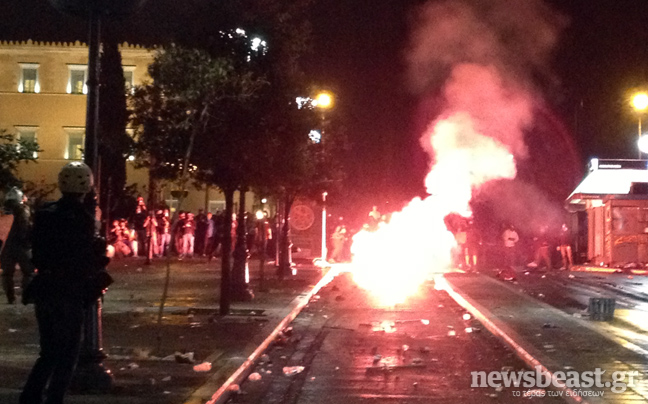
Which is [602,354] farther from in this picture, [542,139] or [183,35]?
[542,139]

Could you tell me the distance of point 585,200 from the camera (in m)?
36.2

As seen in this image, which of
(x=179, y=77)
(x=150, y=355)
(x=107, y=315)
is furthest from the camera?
(x=107, y=315)

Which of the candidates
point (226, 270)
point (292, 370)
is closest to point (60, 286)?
point (292, 370)

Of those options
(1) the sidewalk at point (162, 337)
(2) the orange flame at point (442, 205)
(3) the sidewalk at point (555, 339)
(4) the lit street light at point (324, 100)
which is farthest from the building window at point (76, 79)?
(3) the sidewalk at point (555, 339)

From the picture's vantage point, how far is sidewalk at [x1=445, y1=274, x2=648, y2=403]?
10801 mm

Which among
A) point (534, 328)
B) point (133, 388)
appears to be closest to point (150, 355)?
point (133, 388)

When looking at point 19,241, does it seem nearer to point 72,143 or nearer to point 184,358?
point 184,358

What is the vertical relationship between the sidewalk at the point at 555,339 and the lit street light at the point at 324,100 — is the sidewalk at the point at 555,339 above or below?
below

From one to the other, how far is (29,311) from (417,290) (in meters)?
10.9

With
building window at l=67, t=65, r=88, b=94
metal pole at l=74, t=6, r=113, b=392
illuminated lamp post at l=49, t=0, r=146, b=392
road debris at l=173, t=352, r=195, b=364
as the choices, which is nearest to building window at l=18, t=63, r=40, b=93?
building window at l=67, t=65, r=88, b=94

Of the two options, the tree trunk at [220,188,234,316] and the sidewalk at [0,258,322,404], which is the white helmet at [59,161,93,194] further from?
the tree trunk at [220,188,234,316]

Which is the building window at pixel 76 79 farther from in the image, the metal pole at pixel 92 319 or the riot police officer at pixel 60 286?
the riot police officer at pixel 60 286

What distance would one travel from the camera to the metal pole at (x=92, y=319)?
8.85 meters

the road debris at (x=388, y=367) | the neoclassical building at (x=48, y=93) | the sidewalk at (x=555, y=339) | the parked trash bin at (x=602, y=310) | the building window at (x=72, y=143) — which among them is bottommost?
the road debris at (x=388, y=367)
